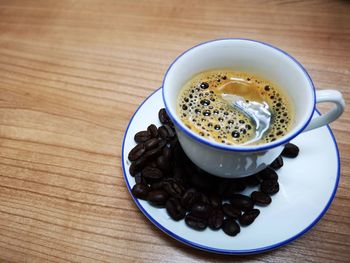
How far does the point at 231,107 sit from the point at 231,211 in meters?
0.27

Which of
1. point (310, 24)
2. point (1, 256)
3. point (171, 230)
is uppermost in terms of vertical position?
point (310, 24)

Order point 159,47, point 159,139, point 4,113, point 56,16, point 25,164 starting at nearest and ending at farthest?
point 159,139
point 25,164
point 4,113
point 159,47
point 56,16

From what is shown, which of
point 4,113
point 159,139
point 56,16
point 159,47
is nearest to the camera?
point 159,139

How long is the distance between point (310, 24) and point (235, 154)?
2.97ft

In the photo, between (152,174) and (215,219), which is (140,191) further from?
(215,219)

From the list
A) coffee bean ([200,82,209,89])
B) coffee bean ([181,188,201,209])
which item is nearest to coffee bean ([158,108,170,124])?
coffee bean ([200,82,209,89])

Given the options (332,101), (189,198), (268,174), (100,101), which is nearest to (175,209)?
(189,198)

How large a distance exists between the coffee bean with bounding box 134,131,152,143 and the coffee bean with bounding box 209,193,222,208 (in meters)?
0.23

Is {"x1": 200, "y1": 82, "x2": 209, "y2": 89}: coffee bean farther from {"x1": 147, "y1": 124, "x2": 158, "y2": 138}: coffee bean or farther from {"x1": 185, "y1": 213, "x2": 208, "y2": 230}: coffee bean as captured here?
{"x1": 185, "y1": 213, "x2": 208, "y2": 230}: coffee bean

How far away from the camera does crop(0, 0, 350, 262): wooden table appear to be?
2.90 ft

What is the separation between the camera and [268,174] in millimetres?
890

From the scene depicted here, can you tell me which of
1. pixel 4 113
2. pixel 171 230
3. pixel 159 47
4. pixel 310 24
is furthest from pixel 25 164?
pixel 310 24

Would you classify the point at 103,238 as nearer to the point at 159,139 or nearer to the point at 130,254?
the point at 130,254

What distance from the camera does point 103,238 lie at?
0.89m
